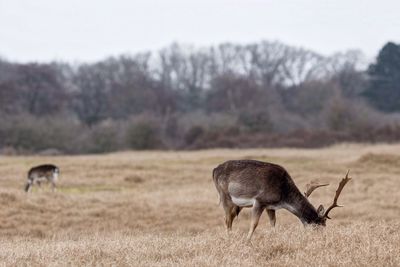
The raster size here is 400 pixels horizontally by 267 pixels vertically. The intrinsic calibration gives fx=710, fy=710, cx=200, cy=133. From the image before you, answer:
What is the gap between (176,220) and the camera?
20109mm

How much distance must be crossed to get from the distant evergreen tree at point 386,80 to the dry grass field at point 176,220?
110 feet

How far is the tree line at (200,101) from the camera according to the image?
62062mm

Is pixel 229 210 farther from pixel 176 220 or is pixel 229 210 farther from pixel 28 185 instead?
pixel 28 185

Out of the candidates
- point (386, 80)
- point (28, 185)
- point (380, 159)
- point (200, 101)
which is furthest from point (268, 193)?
point (200, 101)

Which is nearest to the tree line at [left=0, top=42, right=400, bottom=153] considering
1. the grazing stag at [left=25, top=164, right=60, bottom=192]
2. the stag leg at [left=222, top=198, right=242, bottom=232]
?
the grazing stag at [left=25, top=164, right=60, bottom=192]

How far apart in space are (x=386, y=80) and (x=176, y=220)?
6811cm

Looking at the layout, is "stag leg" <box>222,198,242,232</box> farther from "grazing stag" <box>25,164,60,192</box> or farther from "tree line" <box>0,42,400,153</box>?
"tree line" <box>0,42,400,153</box>

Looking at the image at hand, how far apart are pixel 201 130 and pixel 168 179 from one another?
3507 cm

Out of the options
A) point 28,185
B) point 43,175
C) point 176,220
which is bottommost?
point 176,220

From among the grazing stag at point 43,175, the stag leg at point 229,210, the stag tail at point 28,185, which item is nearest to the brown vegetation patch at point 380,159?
the grazing stag at point 43,175

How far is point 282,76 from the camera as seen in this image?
106 m

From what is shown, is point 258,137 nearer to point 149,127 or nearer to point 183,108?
point 149,127

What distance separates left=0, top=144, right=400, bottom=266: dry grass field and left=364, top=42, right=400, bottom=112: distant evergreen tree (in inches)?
1316

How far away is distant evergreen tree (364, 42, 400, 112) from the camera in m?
74.0
